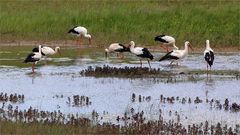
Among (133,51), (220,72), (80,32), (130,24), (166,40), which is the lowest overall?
(220,72)

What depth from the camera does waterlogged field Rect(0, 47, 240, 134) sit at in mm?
14758

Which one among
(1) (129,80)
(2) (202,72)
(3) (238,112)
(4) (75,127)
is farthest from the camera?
(2) (202,72)

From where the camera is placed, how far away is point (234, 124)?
531 inches

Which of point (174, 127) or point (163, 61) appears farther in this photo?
point (163, 61)

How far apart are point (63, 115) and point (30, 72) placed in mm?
7943

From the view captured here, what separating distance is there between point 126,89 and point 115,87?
1.31ft

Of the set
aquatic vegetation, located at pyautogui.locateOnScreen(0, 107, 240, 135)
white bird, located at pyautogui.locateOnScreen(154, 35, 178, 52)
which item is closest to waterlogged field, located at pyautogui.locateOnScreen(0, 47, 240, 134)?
aquatic vegetation, located at pyautogui.locateOnScreen(0, 107, 240, 135)

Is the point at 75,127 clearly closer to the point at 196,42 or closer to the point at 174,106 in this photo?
the point at 174,106

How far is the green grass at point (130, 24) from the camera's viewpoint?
2955cm

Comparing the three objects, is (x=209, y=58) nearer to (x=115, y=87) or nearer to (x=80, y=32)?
(x=115, y=87)

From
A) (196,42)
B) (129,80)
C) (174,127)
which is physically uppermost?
(196,42)

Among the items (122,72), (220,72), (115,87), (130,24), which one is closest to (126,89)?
(115,87)

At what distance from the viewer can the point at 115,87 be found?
1817 centimetres

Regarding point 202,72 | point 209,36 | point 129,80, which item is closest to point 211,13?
point 209,36
